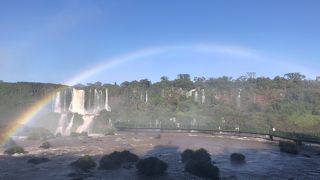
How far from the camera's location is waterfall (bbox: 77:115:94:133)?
104m

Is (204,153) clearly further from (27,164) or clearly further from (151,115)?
(151,115)

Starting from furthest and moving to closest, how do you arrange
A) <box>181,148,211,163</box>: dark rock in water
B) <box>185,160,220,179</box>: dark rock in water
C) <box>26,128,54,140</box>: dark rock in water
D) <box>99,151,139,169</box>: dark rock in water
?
<box>26,128,54,140</box>: dark rock in water, <box>181,148,211,163</box>: dark rock in water, <box>99,151,139,169</box>: dark rock in water, <box>185,160,220,179</box>: dark rock in water

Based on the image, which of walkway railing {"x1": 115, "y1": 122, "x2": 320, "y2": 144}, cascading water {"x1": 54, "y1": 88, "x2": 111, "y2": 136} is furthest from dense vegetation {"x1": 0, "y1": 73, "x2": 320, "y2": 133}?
walkway railing {"x1": 115, "y1": 122, "x2": 320, "y2": 144}

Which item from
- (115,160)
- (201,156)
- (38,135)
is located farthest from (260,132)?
(115,160)

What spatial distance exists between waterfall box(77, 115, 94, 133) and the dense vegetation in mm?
2057

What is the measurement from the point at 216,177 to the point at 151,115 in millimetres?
85477

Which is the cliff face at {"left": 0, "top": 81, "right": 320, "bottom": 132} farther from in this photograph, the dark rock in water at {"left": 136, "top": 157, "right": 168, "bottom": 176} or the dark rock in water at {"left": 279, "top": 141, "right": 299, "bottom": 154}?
the dark rock in water at {"left": 136, "top": 157, "right": 168, "bottom": 176}

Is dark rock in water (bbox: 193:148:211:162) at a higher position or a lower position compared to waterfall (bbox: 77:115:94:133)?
lower

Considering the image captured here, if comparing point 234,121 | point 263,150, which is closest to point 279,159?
point 263,150

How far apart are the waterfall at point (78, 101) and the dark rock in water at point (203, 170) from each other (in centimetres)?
8007

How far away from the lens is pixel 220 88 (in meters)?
146

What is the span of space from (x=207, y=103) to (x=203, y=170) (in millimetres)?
95084

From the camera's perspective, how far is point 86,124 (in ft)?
359

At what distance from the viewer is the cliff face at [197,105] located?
361 ft
